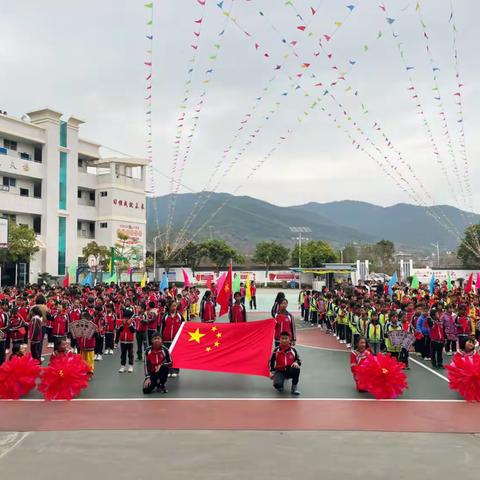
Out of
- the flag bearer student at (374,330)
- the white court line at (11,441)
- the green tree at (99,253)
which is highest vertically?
the green tree at (99,253)

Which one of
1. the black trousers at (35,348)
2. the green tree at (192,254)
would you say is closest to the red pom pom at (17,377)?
the black trousers at (35,348)

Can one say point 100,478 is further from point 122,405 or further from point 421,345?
point 421,345

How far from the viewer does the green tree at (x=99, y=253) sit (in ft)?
154

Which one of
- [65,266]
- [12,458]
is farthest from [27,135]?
[12,458]

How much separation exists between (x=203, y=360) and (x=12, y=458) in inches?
183

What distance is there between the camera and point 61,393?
9.08 metres

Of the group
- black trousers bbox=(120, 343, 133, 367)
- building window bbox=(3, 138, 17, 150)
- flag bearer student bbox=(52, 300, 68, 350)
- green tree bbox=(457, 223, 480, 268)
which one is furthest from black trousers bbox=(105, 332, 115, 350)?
green tree bbox=(457, 223, 480, 268)

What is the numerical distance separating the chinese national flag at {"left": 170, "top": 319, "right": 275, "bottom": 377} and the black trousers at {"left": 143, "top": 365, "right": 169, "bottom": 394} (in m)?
0.53

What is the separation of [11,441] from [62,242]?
1678 inches

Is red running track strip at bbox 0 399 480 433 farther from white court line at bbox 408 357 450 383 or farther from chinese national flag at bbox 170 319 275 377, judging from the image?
white court line at bbox 408 357 450 383

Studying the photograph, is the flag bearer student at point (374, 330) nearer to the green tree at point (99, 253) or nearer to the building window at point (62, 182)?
the green tree at point (99, 253)

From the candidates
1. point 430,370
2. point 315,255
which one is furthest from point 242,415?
point 315,255

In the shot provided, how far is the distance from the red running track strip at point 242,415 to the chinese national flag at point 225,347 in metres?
1.28

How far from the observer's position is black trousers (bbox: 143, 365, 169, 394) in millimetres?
9453
